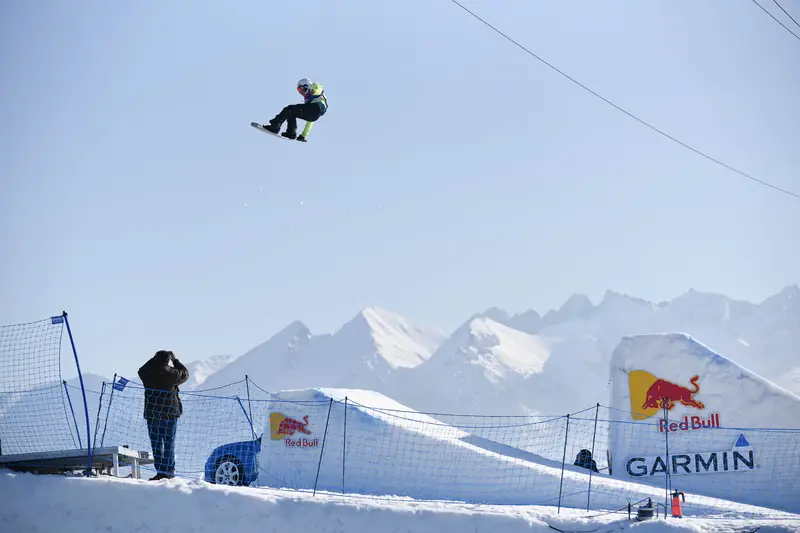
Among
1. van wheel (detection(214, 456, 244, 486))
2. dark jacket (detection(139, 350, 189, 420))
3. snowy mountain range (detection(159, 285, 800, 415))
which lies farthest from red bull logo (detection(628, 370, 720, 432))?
snowy mountain range (detection(159, 285, 800, 415))

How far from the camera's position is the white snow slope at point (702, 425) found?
14.1m

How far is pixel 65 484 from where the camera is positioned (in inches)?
468

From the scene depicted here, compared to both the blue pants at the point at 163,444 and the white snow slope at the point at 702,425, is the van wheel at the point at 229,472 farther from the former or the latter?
the white snow slope at the point at 702,425

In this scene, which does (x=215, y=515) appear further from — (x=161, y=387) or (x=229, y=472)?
(x=229, y=472)

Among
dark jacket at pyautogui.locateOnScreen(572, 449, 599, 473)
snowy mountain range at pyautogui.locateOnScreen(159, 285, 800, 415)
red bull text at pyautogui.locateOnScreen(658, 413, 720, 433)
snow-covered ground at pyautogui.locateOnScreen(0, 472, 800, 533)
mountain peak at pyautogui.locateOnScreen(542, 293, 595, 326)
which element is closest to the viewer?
snow-covered ground at pyautogui.locateOnScreen(0, 472, 800, 533)

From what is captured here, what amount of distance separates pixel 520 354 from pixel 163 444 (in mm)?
139571

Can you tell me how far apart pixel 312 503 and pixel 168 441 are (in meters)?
2.27

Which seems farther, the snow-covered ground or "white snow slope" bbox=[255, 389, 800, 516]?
"white snow slope" bbox=[255, 389, 800, 516]

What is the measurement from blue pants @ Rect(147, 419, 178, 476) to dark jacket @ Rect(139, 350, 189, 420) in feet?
0.45

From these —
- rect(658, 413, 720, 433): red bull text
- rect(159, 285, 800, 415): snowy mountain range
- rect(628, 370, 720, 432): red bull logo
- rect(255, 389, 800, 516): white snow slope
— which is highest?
rect(159, 285, 800, 415): snowy mountain range

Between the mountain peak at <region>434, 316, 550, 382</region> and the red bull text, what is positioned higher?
the mountain peak at <region>434, 316, 550, 382</region>

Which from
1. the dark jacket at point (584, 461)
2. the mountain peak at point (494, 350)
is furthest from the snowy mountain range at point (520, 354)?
the dark jacket at point (584, 461)

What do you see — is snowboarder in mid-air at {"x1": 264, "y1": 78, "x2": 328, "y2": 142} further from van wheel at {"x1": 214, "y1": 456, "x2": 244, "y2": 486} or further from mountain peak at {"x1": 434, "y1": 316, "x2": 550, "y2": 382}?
mountain peak at {"x1": 434, "y1": 316, "x2": 550, "y2": 382}

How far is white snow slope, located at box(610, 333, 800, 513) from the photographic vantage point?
14125 millimetres
